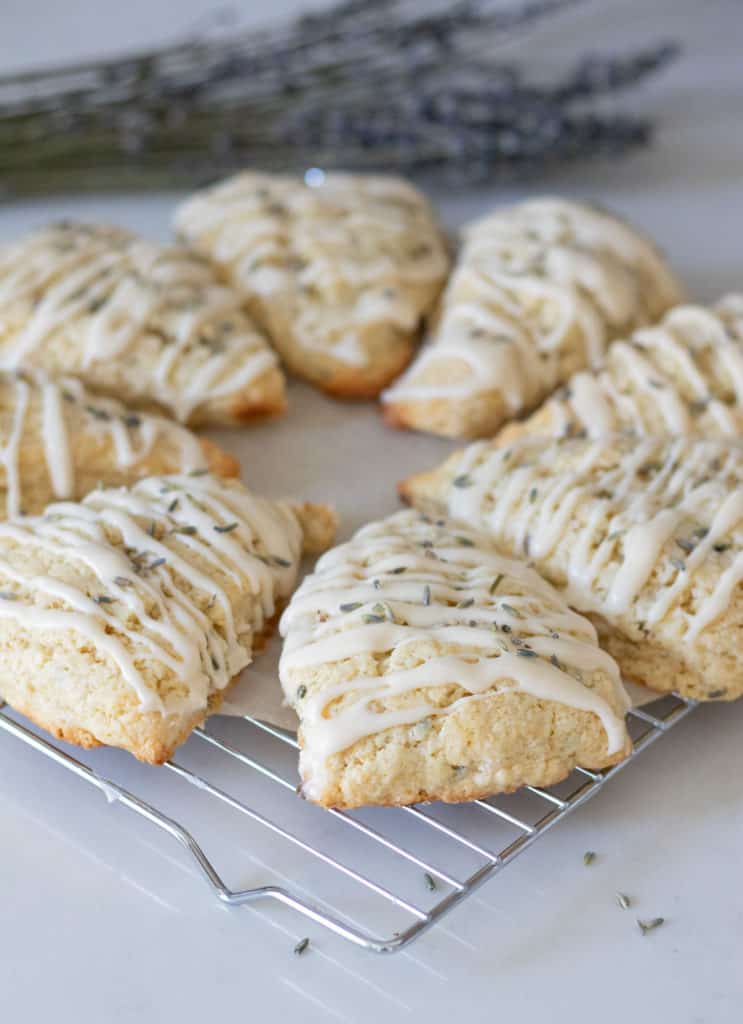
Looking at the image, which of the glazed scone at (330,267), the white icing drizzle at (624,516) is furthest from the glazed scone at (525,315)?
the white icing drizzle at (624,516)

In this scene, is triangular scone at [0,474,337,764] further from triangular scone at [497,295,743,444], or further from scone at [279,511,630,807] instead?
triangular scone at [497,295,743,444]

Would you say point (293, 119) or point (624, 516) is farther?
point (293, 119)

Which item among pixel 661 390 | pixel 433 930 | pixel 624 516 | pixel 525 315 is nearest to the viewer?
pixel 433 930

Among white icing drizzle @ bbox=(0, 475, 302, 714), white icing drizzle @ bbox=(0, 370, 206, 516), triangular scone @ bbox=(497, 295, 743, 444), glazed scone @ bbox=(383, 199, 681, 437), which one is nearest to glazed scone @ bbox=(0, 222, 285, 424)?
white icing drizzle @ bbox=(0, 370, 206, 516)

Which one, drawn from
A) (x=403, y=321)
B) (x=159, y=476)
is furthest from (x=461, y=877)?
(x=403, y=321)

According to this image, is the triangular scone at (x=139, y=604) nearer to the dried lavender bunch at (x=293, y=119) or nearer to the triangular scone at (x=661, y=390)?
the triangular scone at (x=661, y=390)

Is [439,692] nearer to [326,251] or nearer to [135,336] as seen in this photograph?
[135,336]

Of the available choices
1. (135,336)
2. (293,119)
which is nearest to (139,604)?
(135,336)
